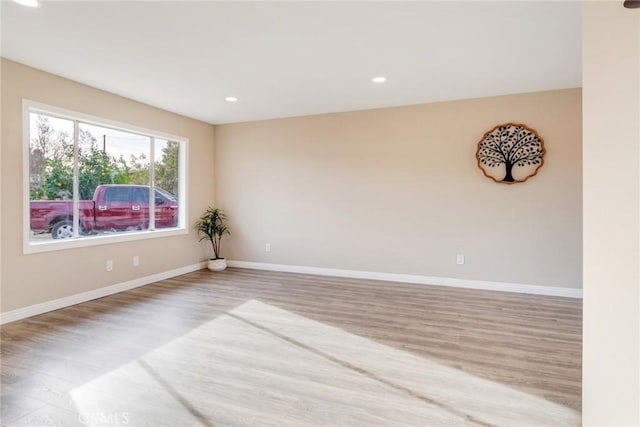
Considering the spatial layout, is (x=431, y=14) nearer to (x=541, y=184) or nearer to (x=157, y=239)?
(x=541, y=184)

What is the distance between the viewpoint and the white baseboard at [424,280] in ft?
13.6

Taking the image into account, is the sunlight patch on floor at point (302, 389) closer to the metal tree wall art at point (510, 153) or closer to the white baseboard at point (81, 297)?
the white baseboard at point (81, 297)

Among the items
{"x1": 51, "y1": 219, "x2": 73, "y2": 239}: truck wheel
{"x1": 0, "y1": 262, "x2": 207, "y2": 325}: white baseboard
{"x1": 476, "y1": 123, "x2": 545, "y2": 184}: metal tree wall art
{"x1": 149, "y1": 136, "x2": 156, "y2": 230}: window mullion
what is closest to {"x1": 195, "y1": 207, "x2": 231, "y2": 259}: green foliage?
{"x1": 0, "y1": 262, "x2": 207, "y2": 325}: white baseboard

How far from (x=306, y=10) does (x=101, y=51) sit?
1966mm

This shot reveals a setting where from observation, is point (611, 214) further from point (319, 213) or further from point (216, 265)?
point (216, 265)

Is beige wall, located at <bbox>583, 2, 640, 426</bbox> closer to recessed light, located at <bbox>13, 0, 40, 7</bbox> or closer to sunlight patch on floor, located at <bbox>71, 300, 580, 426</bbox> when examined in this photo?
sunlight patch on floor, located at <bbox>71, 300, 580, 426</bbox>

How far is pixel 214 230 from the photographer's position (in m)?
5.68

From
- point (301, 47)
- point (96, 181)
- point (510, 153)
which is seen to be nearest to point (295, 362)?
point (301, 47)

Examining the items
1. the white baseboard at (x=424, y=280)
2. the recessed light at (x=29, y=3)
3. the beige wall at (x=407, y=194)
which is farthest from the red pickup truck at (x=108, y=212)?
the recessed light at (x=29, y=3)

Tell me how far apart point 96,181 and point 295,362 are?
136 inches

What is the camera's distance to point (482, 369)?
2311mm

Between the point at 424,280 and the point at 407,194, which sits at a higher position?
the point at 407,194

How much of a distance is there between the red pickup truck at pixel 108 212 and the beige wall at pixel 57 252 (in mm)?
241

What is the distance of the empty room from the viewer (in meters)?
1.79
